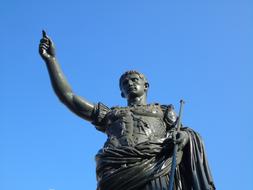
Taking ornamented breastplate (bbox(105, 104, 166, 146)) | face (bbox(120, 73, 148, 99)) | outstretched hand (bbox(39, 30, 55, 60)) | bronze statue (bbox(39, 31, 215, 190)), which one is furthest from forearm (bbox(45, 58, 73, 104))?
face (bbox(120, 73, 148, 99))

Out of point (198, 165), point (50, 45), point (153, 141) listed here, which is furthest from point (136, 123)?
point (50, 45)

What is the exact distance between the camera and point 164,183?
799 cm

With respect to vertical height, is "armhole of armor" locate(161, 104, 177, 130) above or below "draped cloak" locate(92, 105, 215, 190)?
above

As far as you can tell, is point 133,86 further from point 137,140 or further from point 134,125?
point 137,140

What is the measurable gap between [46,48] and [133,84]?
1.61 m

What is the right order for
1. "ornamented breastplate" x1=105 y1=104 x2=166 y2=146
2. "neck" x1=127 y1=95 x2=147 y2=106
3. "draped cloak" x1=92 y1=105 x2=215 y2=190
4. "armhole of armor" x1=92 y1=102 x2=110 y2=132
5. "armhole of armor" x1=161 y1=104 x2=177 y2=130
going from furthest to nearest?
"neck" x1=127 y1=95 x2=147 y2=106 < "armhole of armor" x1=92 y1=102 x2=110 y2=132 < "armhole of armor" x1=161 y1=104 x2=177 y2=130 < "ornamented breastplate" x1=105 y1=104 x2=166 y2=146 < "draped cloak" x1=92 y1=105 x2=215 y2=190

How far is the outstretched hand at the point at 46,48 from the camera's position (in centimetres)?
970

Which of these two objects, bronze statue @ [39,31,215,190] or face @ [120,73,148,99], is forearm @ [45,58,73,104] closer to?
bronze statue @ [39,31,215,190]

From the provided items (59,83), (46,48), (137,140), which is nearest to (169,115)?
(137,140)

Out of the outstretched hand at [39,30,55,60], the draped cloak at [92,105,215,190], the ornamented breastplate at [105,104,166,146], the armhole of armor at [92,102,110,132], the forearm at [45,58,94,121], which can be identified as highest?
the outstretched hand at [39,30,55,60]

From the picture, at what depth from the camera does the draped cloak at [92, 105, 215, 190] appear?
26.0 feet

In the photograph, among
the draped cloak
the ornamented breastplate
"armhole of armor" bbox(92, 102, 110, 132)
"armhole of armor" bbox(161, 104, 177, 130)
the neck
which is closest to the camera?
the draped cloak

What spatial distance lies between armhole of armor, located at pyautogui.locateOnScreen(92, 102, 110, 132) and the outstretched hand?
1.23 metres

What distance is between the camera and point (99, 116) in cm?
930
